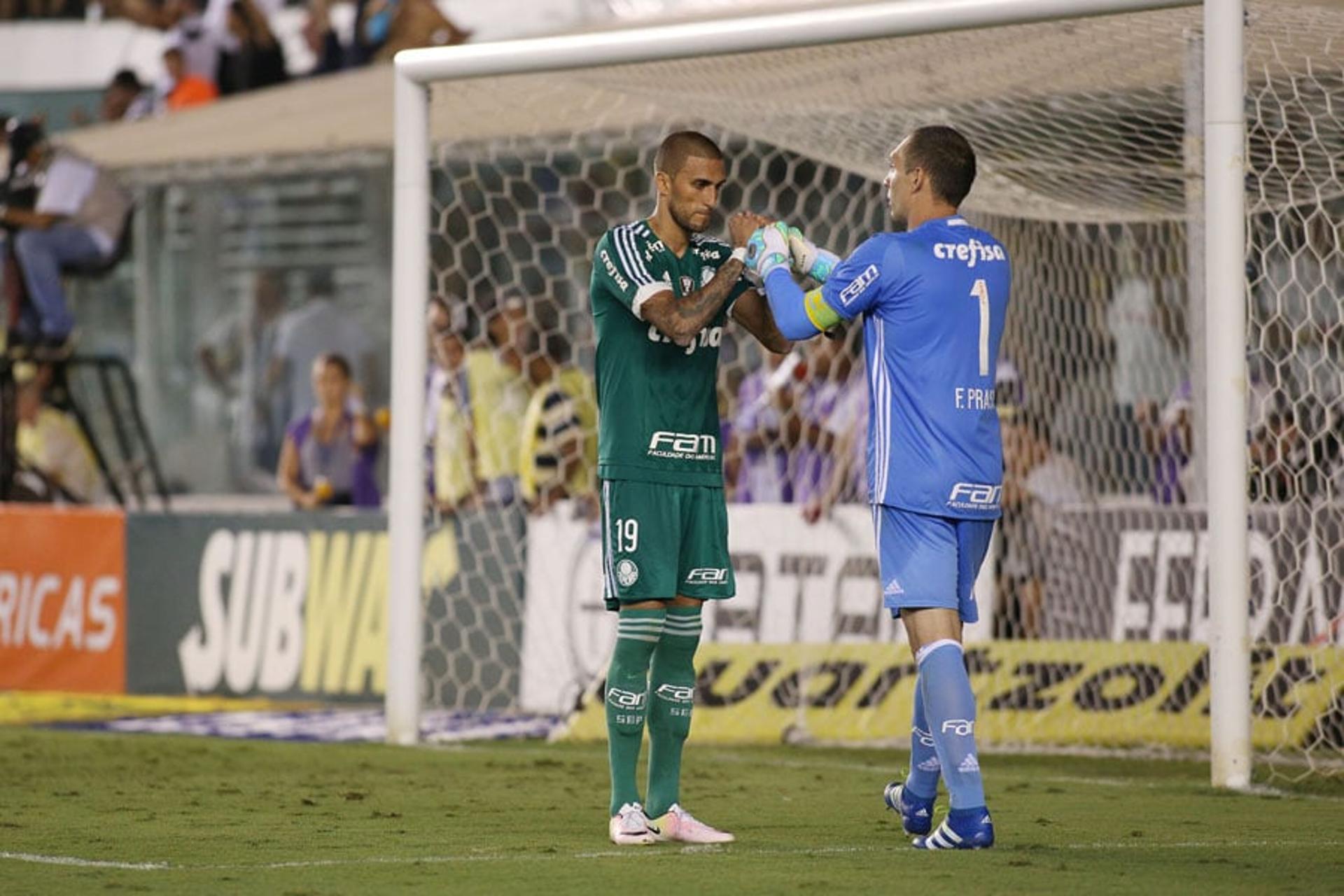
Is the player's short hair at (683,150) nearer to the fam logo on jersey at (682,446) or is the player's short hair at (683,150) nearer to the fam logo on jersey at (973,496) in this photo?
the fam logo on jersey at (682,446)

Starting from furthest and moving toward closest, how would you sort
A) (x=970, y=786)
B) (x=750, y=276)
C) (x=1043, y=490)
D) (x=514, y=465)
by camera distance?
(x=514, y=465) → (x=1043, y=490) → (x=750, y=276) → (x=970, y=786)

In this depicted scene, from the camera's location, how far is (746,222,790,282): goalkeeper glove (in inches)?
260

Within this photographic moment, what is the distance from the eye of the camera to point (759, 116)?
10719 mm

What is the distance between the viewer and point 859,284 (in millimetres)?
6402

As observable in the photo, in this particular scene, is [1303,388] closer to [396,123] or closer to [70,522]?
[396,123]

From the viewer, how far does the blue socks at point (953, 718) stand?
246 inches

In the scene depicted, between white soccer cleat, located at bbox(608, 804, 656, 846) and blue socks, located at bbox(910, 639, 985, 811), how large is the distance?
3.00 feet

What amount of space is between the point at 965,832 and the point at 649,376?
163 cm

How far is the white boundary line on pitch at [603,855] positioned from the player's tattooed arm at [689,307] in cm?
146

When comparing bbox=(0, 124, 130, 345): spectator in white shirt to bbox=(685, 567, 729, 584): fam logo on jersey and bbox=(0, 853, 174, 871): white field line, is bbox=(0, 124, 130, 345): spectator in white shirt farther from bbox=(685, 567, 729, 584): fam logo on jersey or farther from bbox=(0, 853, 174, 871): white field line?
bbox=(685, 567, 729, 584): fam logo on jersey

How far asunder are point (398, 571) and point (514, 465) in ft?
9.09

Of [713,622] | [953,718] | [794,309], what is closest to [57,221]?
[713,622]

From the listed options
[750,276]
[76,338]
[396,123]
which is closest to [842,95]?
[396,123]

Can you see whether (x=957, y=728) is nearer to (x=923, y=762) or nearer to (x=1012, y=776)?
(x=923, y=762)
